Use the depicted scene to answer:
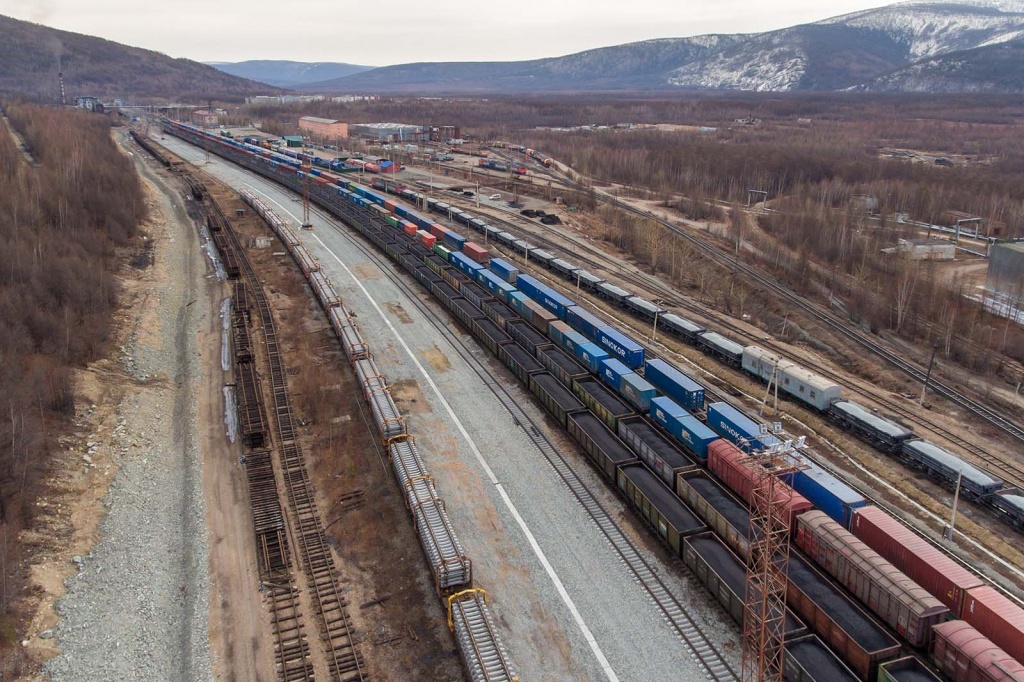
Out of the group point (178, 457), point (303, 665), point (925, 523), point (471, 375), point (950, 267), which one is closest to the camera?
point (303, 665)

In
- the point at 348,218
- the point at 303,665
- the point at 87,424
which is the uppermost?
the point at 348,218

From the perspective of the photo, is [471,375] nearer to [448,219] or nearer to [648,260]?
[648,260]

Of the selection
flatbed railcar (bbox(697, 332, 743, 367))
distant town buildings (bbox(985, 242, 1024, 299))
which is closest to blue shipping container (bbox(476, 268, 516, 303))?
flatbed railcar (bbox(697, 332, 743, 367))

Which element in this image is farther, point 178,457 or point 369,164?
point 369,164

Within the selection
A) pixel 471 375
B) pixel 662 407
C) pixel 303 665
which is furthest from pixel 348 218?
pixel 303 665

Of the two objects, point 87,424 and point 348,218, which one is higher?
point 348,218

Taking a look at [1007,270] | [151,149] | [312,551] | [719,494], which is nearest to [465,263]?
[312,551]

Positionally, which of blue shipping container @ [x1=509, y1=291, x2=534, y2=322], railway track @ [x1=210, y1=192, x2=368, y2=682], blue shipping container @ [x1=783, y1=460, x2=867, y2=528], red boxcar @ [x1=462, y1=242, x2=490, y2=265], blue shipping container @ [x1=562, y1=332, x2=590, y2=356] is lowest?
railway track @ [x1=210, y1=192, x2=368, y2=682]

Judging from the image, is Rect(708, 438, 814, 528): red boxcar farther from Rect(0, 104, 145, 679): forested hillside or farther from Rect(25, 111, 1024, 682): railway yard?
Rect(0, 104, 145, 679): forested hillside

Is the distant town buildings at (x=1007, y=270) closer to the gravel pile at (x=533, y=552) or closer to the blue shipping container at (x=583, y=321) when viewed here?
the blue shipping container at (x=583, y=321)
